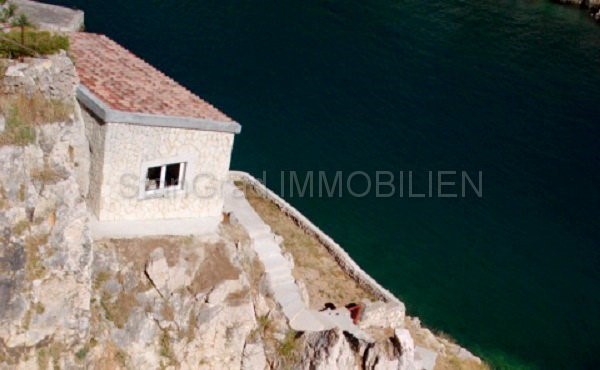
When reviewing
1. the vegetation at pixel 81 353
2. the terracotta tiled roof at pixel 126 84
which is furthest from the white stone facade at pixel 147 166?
the vegetation at pixel 81 353

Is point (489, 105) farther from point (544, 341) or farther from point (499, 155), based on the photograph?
point (544, 341)

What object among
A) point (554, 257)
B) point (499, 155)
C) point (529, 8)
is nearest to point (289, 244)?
point (554, 257)

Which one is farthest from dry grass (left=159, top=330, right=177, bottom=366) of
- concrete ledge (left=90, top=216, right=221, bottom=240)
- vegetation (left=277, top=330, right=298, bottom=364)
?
vegetation (left=277, top=330, right=298, bottom=364)

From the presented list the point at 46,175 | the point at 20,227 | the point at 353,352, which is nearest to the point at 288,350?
the point at 353,352

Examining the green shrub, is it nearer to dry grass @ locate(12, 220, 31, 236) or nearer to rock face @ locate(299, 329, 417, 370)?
dry grass @ locate(12, 220, 31, 236)

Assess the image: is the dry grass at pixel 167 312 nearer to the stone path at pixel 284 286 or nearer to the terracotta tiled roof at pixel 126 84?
the stone path at pixel 284 286

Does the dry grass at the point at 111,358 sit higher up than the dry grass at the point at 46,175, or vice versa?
the dry grass at the point at 46,175

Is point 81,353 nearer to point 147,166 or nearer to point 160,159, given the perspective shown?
point 147,166
